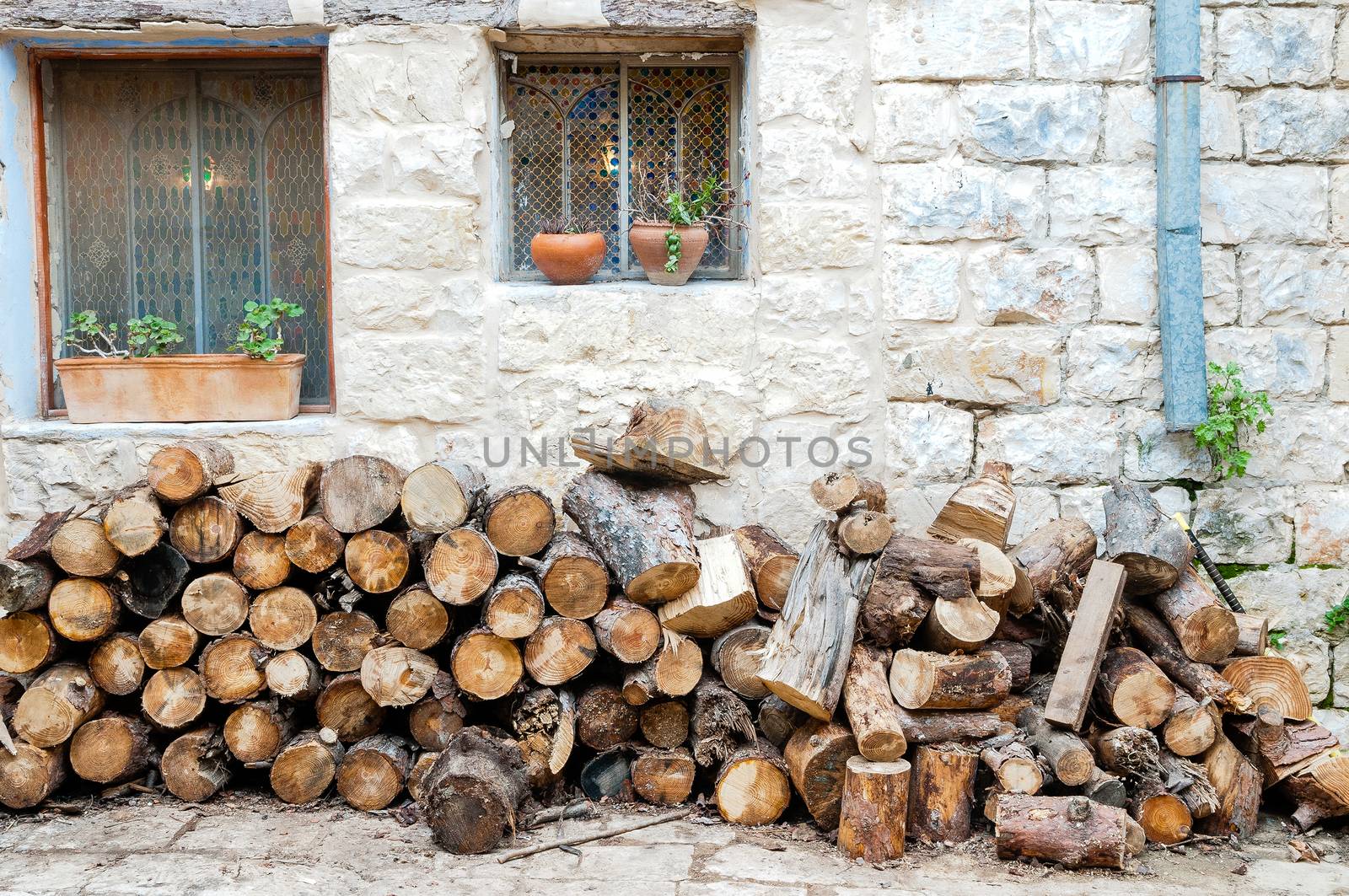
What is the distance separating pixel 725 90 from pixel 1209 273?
1.95 metres

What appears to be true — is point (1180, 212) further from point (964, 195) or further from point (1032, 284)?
point (964, 195)

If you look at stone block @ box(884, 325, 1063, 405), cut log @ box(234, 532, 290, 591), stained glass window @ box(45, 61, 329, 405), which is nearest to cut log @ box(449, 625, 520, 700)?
cut log @ box(234, 532, 290, 591)

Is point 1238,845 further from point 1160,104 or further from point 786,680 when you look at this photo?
point 1160,104

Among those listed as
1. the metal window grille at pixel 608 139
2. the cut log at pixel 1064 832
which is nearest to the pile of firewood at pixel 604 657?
the cut log at pixel 1064 832

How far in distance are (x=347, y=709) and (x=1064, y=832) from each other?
7.06 feet

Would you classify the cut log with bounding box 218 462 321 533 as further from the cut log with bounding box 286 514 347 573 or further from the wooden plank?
the wooden plank

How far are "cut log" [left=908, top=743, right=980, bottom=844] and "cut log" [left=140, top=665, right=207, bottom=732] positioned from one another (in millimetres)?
2169

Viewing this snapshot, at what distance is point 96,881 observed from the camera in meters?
2.99

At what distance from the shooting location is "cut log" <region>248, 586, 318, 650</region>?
3.45 m

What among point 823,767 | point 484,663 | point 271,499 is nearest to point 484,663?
point 484,663

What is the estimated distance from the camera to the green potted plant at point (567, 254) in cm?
421

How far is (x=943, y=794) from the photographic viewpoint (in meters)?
3.18

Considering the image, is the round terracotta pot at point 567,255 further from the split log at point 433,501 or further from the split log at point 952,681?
the split log at point 952,681

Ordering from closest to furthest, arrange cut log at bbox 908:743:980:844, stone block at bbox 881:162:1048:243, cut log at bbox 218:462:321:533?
1. cut log at bbox 908:743:980:844
2. cut log at bbox 218:462:321:533
3. stone block at bbox 881:162:1048:243
